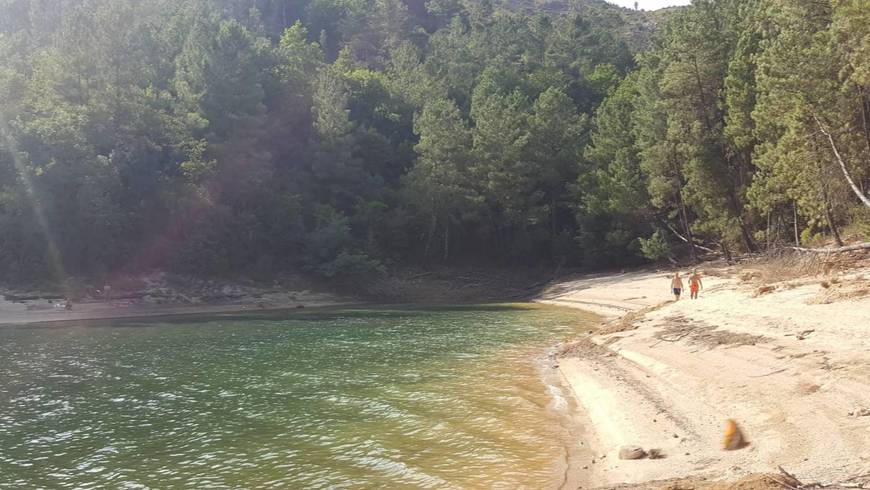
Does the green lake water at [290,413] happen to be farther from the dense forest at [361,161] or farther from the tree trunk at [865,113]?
the dense forest at [361,161]

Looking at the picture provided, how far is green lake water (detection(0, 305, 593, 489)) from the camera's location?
10891 millimetres

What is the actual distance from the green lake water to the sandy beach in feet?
4.26

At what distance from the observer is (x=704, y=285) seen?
3453 centimetres

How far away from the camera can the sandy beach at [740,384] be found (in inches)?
348

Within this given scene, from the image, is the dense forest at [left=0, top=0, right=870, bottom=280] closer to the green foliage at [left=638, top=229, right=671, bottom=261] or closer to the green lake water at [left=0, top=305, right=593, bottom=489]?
the green foliage at [left=638, top=229, right=671, bottom=261]

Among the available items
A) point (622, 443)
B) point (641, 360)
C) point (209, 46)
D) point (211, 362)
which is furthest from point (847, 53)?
point (209, 46)

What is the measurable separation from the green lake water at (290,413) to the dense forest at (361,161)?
20.6m

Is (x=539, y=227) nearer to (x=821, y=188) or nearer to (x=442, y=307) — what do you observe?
(x=442, y=307)

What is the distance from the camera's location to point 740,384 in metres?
12.4

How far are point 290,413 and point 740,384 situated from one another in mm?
10226

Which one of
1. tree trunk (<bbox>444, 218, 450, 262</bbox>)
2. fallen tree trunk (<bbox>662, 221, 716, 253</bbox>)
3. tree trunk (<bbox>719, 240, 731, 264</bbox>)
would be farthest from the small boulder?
tree trunk (<bbox>444, 218, 450, 262</bbox>)

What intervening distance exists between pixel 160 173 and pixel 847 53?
50721 millimetres

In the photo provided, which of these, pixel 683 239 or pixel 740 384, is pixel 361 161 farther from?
pixel 740 384

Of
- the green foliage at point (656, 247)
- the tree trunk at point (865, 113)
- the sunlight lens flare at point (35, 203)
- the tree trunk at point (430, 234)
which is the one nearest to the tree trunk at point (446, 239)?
the tree trunk at point (430, 234)
